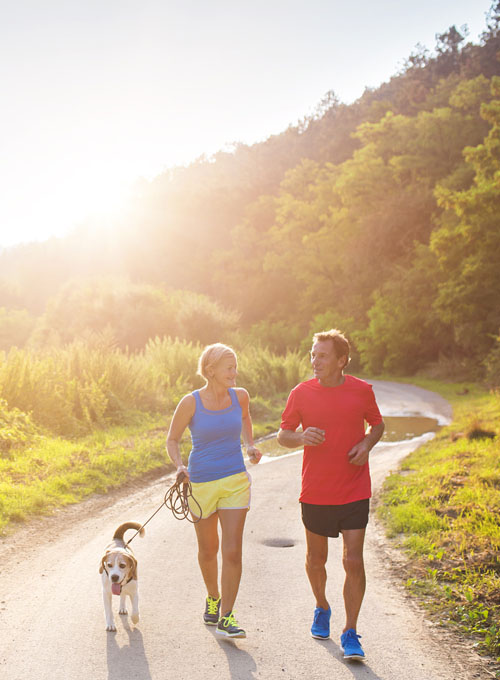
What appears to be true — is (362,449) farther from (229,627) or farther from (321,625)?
(229,627)

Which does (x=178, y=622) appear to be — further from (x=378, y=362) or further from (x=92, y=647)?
(x=378, y=362)

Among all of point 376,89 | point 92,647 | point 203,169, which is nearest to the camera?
point 92,647

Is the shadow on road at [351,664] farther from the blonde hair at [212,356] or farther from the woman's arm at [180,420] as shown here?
the blonde hair at [212,356]

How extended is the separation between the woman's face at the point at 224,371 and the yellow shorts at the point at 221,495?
0.75m

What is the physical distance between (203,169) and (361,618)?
393 ft

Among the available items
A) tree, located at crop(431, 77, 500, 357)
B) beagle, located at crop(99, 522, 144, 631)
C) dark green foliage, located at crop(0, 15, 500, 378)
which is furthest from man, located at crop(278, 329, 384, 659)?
tree, located at crop(431, 77, 500, 357)

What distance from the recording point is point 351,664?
5000 millimetres

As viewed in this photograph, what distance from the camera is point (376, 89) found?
103 metres

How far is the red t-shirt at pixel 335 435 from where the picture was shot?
5.20m

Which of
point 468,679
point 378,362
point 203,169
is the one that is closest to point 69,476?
point 468,679

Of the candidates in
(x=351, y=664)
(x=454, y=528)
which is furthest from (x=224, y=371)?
(x=454, y=528)

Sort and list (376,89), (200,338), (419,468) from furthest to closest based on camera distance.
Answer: (376,89) < (200,338) < (419,468)

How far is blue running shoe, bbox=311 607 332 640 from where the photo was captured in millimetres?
5465

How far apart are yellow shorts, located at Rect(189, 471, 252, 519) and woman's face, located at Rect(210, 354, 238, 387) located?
753 mm
